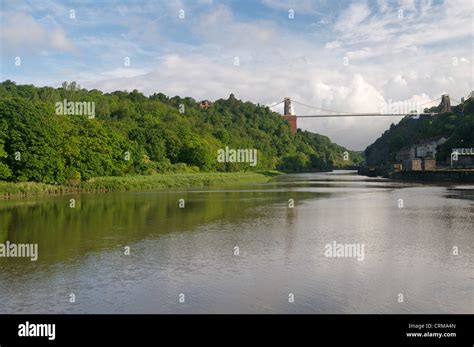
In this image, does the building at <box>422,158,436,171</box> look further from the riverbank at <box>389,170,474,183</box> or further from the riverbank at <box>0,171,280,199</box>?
the riverbank at <box>0,171,280,199</box>

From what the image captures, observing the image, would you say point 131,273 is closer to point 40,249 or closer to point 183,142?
point 40,249

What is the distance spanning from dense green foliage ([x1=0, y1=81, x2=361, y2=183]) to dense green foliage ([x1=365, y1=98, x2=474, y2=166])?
78.8ft

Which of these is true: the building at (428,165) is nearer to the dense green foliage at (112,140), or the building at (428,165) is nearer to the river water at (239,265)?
the dense green foliage at (112,140)

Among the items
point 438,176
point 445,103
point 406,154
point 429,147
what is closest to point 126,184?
point 438,176

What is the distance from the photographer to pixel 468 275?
12.4 meters

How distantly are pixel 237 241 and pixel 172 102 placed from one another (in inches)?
4813

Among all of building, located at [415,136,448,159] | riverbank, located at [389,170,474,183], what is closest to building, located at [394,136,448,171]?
building, located at [415,136,448,159]

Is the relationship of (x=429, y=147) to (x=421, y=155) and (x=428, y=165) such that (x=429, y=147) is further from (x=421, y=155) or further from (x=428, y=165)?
(x=428, y=165)

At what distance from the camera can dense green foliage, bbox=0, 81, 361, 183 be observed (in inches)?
1618

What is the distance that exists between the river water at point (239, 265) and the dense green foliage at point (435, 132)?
65.1m

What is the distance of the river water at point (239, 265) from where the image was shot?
10297 mm

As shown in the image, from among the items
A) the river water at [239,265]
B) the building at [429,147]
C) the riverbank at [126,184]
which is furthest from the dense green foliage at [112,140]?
the building at [429,147]

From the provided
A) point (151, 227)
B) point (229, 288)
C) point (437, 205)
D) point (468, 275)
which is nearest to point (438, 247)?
point (468, 275)

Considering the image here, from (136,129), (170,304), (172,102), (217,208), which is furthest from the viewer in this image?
(172,102)
